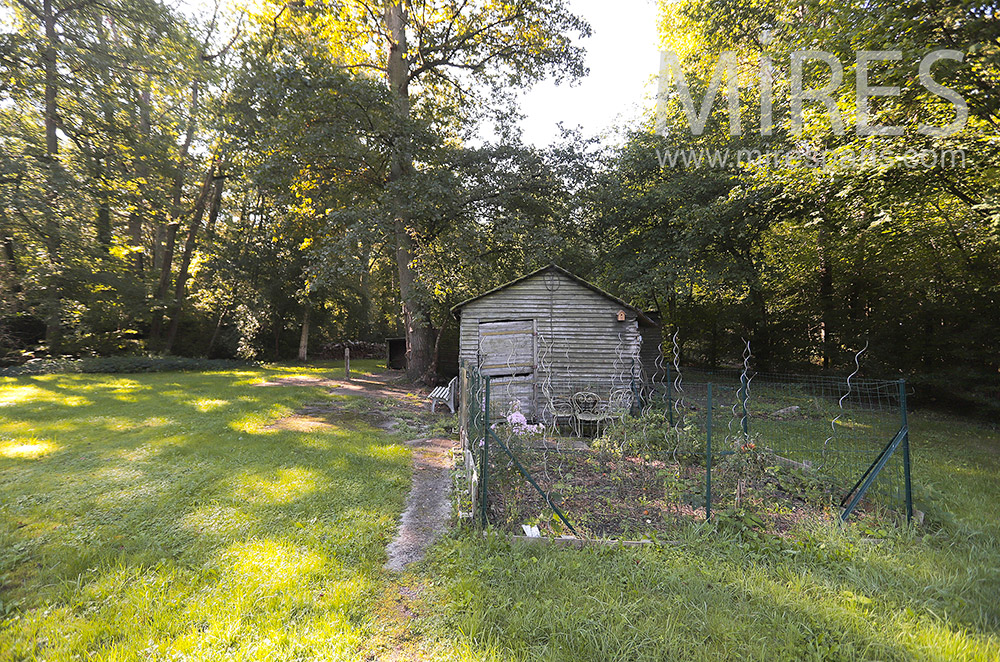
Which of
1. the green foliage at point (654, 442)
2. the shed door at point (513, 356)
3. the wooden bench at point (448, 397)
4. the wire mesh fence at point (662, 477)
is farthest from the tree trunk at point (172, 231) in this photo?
the green foliage at point (654, 442)

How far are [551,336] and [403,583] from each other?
25.5ft

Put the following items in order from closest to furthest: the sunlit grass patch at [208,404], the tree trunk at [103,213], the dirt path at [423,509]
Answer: the dirt path at [423,509] < the sunlit grass patch at [208,404] < the tree trunk at [103,213]

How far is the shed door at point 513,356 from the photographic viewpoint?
34.3 ft

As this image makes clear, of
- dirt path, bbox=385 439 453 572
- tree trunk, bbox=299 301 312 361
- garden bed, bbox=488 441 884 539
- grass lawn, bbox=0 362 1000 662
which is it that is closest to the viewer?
grass lawn, bbox=0 362 1000 662

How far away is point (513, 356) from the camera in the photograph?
10.5m

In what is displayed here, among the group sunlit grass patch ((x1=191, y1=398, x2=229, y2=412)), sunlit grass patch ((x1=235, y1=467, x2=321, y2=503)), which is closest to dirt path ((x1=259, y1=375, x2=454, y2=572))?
sunlit grass patch ((x1=235, y1=467, x2=321, y2=503))

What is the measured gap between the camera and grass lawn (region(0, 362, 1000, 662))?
2.67 metres

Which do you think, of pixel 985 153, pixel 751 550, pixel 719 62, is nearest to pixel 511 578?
pixel 751 550

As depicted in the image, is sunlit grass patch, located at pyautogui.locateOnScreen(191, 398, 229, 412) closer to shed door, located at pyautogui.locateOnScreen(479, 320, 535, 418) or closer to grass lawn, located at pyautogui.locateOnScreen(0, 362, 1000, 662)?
grass lawn, located at pyautogui.locateOnScreen(0, 362, 1000, 662)

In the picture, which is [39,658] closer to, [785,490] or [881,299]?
[785,490]

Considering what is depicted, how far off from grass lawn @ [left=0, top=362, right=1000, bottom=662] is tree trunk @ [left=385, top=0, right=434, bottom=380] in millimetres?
9628

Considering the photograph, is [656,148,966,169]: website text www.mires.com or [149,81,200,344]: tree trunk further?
[149,81,200,344]: tree trunk

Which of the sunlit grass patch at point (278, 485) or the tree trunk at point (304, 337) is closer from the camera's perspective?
the sunlit grass patch at point (278, 485)

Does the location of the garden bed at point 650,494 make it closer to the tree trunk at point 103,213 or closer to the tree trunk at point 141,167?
the tree trunk at point 141,167
